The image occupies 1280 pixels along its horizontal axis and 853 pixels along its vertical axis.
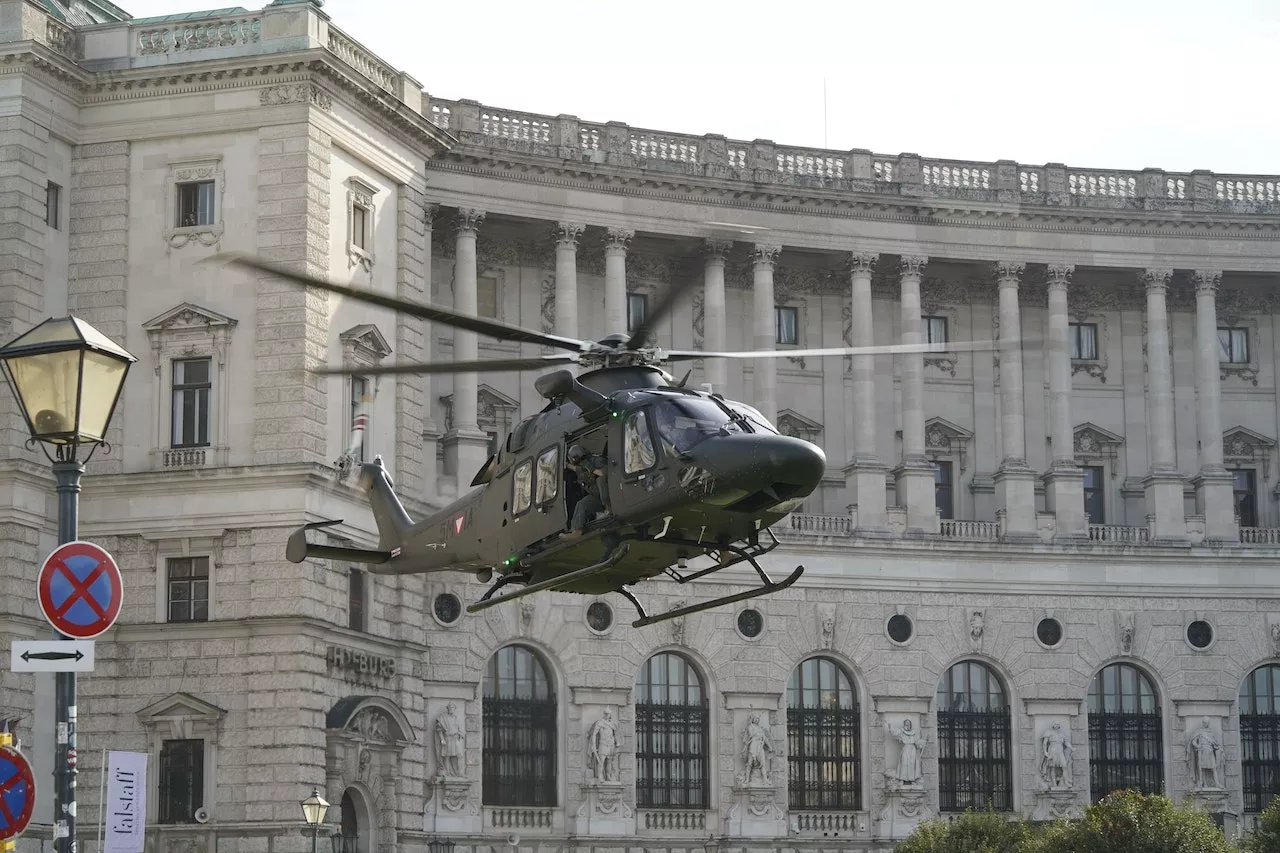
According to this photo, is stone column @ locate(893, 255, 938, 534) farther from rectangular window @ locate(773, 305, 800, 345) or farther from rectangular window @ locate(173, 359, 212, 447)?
rectangular window @ locate(173, 359, 212, 447)

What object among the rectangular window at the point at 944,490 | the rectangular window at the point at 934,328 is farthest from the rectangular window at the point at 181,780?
the rectangular window at the point at 934,328

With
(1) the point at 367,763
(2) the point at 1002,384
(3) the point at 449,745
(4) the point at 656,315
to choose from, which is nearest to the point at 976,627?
(2) the point at 1002,384

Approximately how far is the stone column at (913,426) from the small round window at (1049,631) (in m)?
5.19

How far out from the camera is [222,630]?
67.6 m

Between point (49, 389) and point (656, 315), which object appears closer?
point (49, 389)

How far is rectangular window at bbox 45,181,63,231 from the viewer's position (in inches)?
2783

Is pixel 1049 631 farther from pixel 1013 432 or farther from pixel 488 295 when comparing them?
pixel 488 295

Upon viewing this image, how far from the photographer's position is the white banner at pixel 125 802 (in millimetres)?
53656

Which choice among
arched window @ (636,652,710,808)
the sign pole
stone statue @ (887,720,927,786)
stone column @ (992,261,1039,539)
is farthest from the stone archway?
the sign pole

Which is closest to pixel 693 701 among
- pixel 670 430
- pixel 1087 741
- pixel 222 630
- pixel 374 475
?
pixel 1087 741

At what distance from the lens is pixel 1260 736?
84750mm

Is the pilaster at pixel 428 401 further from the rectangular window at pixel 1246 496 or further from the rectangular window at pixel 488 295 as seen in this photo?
the rectangular window at pixel 1246 496

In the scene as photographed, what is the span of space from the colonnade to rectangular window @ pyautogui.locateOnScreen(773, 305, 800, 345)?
Answer: 1276mm

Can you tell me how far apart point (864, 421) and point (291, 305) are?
24.3m
